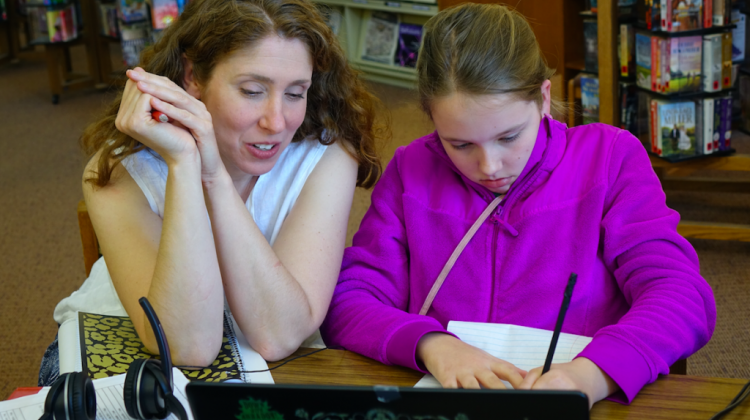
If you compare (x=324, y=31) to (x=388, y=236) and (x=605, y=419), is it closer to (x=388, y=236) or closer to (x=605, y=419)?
(x=388, y=236)

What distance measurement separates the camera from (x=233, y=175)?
54.4 inches

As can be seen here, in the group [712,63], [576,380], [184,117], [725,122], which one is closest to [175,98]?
[184,117]

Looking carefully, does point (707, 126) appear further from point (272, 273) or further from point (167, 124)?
point (167, 124)

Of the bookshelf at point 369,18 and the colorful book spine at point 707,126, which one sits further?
the bookshelf at point 369,18

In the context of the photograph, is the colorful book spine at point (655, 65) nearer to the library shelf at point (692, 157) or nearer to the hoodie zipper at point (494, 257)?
the library shelf at point (692, 157)

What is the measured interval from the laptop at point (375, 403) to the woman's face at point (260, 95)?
570 mm

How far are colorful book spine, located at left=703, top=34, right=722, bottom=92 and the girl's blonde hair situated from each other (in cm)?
139

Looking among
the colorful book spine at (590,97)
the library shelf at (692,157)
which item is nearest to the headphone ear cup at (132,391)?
the library shelf at (692,157)

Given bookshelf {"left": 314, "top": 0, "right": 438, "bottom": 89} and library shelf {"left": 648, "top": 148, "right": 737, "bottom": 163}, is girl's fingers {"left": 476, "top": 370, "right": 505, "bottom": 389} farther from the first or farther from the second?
bookshelf {"left": 314, "top": 0, "right": 438, "bottom": 89}

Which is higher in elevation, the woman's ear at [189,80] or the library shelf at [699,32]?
the woman's ear at [189,80]

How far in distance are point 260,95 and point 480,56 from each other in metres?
0.36

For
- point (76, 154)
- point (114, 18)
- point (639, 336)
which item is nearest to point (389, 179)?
point (639, 336)

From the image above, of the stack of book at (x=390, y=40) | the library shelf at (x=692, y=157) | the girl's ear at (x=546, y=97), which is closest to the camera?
the girl's ear at (x=546, y=97)

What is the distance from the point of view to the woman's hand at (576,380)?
2.68ft
